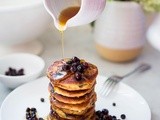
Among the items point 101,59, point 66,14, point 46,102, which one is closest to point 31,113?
point 46,102

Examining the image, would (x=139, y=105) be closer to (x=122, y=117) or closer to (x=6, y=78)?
(x=122, y=117)

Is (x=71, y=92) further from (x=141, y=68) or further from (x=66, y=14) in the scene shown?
(x=141, y=68)

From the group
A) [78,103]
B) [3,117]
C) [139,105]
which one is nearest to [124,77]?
[139,105]

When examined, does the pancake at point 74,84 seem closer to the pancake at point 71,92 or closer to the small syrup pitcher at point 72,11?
the pancake at point 71,92

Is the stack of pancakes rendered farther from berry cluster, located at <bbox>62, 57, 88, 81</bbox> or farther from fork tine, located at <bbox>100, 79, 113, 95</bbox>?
fork tine, located at <bbox>100, 79, 113, 95</bbox>

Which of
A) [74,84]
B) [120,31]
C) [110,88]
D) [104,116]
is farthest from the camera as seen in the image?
[120,31]

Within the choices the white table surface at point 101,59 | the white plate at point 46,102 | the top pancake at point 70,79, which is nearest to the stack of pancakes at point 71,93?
the top pancake at point 70,79

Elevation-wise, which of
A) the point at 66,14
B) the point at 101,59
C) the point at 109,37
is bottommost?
the point at 101,59

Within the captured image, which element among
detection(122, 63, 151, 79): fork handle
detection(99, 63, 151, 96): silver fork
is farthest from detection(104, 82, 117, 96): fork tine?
detection(122, 63, 151, 79): fork handle
